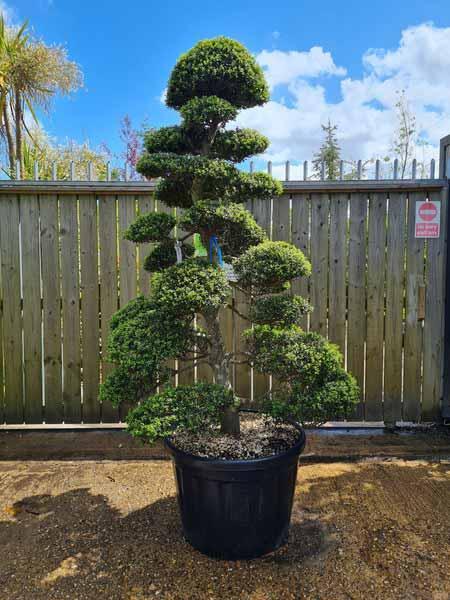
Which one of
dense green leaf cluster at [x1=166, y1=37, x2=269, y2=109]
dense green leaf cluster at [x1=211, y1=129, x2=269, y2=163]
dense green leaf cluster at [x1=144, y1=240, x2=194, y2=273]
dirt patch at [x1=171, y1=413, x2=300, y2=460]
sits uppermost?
dense green leaf cluster at [x1=166, y1=37, x2=269, y2=109]

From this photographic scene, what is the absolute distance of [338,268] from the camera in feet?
9.88

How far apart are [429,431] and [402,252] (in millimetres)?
1313

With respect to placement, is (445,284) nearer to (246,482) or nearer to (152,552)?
(246,482)

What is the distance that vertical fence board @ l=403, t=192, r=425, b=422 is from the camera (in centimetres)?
301

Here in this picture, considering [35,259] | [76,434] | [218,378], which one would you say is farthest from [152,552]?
[35,259]

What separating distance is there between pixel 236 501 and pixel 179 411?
411 millimetres

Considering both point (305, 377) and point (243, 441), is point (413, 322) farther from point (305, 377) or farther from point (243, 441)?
point (243, 441)

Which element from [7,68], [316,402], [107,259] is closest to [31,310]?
[107,259]

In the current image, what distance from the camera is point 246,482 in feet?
5.34

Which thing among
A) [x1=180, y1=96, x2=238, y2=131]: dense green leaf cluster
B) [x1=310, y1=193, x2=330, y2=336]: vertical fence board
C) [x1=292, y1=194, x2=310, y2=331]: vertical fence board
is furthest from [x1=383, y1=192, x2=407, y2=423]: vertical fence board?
[x1=180, y1=96, x2=238, y2=131]: dense green leaf cluster

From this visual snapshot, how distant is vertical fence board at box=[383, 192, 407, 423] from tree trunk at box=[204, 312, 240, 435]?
158cm

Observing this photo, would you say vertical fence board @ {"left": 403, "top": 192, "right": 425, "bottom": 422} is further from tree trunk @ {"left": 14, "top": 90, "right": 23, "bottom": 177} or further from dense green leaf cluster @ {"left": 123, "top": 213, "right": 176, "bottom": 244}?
tree trunk @ {"left": 14, "top": 90, "right": 23, "bottom": 177}

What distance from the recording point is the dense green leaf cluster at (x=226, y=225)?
1775mm

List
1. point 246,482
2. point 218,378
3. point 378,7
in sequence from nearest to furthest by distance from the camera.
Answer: point 246,482 < point 218,378 < point 378,7
